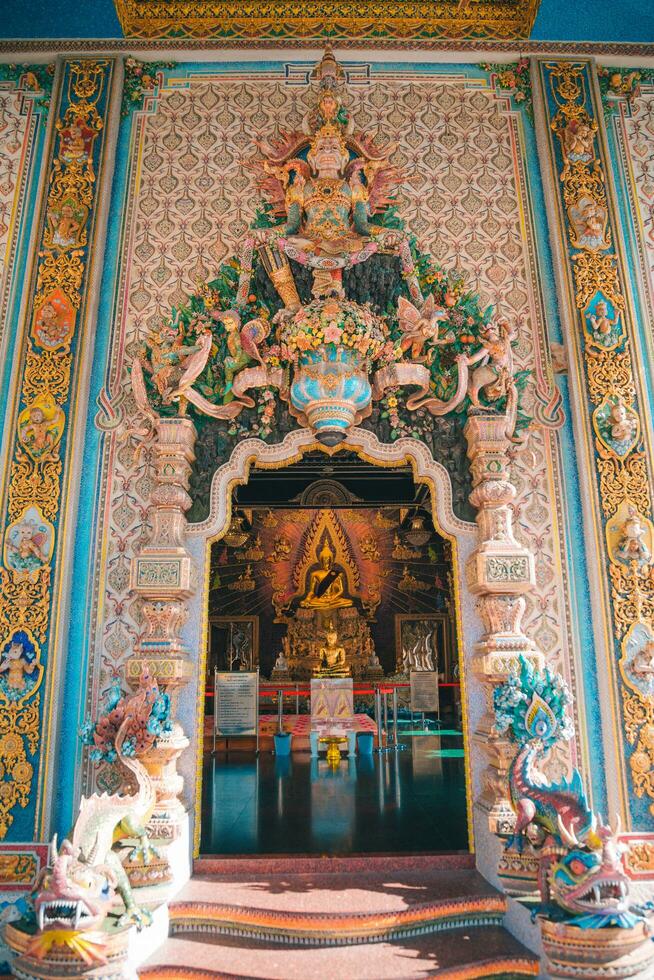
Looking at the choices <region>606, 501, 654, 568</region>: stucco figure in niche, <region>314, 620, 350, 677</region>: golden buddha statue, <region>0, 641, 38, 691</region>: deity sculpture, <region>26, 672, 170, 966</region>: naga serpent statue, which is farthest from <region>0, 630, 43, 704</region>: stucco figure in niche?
<region>314, 620, 350, 677</region>: golden buddha statue

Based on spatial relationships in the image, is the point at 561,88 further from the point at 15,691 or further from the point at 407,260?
the point at 15,691

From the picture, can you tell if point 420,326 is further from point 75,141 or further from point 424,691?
point 424,691

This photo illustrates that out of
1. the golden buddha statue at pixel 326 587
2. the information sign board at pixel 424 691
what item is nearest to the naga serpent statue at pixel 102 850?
the information sign board at pixel 424 691

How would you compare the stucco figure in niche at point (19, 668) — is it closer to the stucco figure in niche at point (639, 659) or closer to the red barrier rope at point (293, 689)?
the stucco figure in niche at point (639, 659)

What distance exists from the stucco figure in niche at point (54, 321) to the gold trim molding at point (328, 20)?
3.01 metres

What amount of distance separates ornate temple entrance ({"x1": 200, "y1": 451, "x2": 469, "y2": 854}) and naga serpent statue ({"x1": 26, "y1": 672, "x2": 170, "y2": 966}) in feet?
13.9

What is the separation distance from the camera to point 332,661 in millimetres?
12906

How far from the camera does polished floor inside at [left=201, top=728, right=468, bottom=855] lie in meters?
5.30

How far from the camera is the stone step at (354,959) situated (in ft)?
11.7

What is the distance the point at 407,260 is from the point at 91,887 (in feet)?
16.8

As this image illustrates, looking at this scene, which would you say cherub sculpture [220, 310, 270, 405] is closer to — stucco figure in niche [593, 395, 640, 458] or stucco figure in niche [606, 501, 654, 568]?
stucco figure in niche [593, 395, 640, 458]

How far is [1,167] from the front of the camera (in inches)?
262

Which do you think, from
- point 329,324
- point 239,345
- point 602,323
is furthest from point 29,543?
point 602,323

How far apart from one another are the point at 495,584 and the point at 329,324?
244cm
